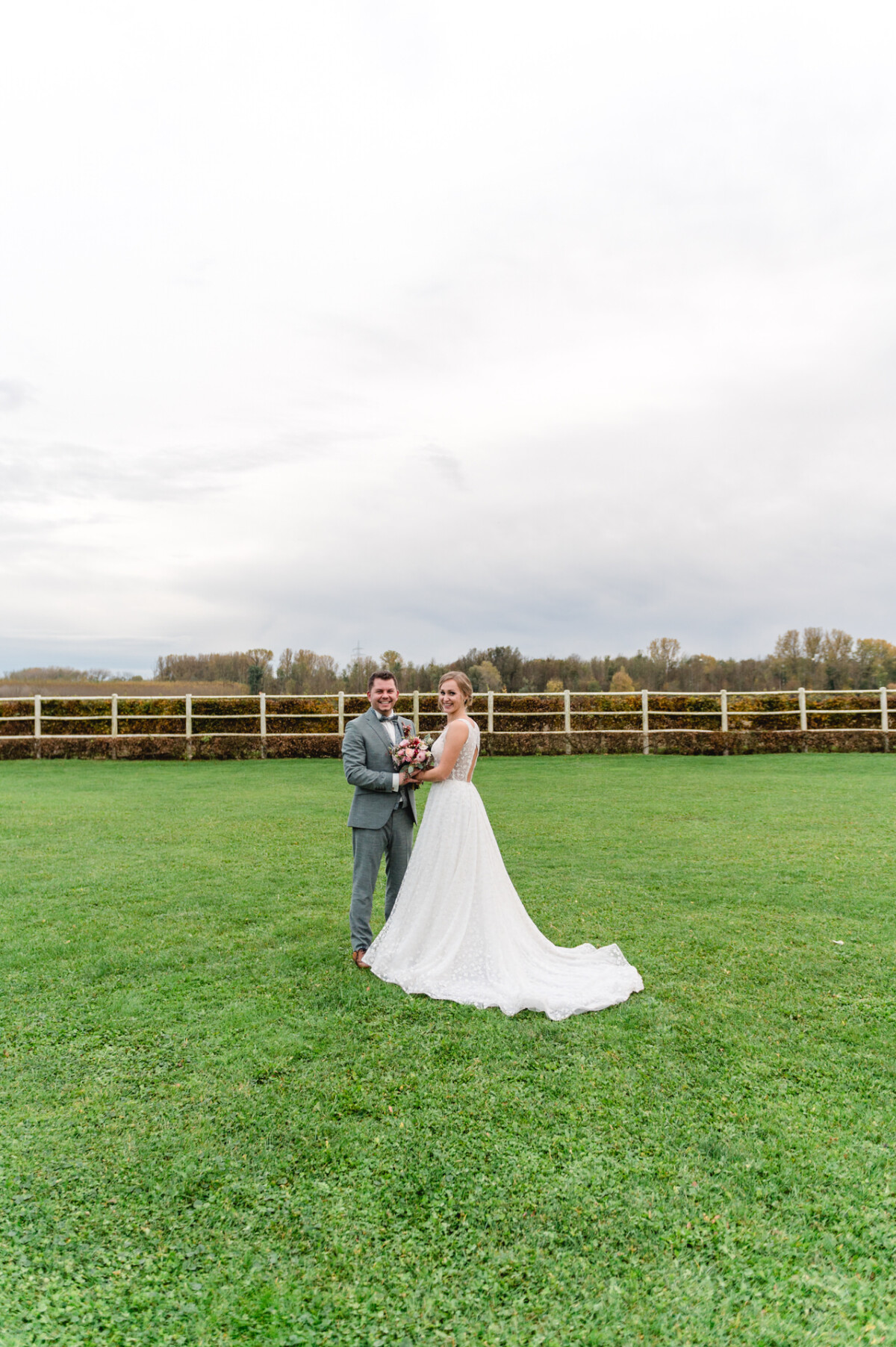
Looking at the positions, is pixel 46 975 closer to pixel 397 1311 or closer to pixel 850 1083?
pixel 397 1311

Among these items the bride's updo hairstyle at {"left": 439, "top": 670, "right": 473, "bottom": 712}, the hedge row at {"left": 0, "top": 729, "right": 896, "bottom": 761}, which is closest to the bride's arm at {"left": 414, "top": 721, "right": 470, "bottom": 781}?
the bride's updo hairstyle at {"left": 439, "top": 670, "right": 473, "bottom": 712}

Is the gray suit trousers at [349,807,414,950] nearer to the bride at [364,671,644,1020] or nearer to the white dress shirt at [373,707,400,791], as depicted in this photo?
the bride at [364,671,644,1020]

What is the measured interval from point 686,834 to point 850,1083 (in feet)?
19.3

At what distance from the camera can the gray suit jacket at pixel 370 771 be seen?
455cm

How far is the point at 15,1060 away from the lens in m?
3.37

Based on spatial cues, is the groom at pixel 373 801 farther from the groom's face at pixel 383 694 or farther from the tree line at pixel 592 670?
the tree line at pixel 592 670

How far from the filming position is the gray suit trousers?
4.59 m

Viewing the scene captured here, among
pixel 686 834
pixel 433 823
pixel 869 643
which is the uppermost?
pixel 869 643

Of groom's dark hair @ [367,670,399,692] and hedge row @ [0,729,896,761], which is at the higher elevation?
groom's dark hair @ [367,670,399,692]

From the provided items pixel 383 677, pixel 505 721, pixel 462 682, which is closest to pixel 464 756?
pixel 462 682

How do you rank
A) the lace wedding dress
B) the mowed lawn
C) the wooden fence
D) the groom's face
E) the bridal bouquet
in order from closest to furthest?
the mowed lawn, the lace wedding dress, the bridal bouquet, the groom's face, the wooden fence

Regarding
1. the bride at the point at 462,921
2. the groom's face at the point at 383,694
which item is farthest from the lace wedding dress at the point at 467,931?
the groom's face at the point at 383,694

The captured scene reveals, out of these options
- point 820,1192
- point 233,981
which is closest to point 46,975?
point 233,981

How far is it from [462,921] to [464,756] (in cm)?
90
